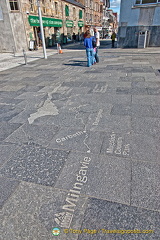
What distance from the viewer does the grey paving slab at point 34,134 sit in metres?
3.90

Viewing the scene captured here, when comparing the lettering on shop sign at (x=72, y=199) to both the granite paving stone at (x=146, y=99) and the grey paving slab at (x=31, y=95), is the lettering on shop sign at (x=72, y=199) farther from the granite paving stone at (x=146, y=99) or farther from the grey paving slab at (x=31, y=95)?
the grey paving slab at (x=31, y=95)

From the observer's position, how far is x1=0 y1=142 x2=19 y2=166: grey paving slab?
342 centimetres

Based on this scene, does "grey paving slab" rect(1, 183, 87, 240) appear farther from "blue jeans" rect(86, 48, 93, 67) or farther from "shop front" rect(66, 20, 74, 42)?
"shop front" rect(66, 20, 74, 42)

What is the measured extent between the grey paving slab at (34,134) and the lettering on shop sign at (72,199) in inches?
45.7

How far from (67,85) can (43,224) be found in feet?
20.9

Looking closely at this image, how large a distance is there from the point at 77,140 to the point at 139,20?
18.6 metres

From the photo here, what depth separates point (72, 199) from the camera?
248cm

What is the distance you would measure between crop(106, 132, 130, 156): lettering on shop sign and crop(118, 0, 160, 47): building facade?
691 inches

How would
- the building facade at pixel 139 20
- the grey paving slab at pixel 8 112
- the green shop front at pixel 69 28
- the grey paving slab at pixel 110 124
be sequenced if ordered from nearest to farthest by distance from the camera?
1. the grey paving slab at pixel 110 124
2. the grey paving slab at pixel 8 112
3. the building facade at pixel 139 20
4. the green shop front at pixel 69 28

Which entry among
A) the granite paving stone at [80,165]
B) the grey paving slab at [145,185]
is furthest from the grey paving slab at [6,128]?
the grey paving slab at [145,185]

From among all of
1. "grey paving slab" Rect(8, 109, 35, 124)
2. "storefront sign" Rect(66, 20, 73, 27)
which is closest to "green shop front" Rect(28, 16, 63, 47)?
"storefront sign" Rect(66, 20, 73, 27)

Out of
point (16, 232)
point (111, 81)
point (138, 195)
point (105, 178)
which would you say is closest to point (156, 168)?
point (138, 195)

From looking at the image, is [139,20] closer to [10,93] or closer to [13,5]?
[13,5]

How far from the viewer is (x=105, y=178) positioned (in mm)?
2781
